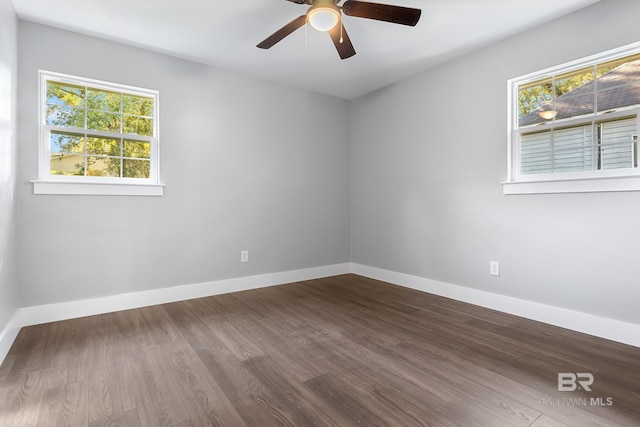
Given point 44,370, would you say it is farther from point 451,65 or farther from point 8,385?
point 451,65

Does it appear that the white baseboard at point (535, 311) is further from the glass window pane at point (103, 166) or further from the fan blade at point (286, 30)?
the glass window pane at point (103, 166)

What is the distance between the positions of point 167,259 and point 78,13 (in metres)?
2.24

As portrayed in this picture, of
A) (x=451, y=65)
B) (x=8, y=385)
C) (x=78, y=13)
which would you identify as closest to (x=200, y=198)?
(x=78, y=13)

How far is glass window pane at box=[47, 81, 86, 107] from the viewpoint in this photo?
2.77 metres

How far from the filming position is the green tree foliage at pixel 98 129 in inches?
110

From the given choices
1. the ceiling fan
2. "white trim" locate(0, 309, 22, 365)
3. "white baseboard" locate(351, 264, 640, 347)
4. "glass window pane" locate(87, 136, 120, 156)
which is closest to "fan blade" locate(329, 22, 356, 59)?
the ceiling fan

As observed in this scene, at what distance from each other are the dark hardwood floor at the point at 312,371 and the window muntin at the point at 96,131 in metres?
1.35

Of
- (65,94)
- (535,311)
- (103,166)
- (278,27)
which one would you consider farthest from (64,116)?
(535,311)

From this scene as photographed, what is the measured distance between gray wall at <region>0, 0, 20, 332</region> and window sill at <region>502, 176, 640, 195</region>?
13.0ft

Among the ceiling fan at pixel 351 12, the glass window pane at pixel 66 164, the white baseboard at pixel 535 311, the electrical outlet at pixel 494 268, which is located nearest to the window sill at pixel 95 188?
the glass window pane at pixel 66 164

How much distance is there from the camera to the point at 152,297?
3.14 meters

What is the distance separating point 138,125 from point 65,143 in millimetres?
629

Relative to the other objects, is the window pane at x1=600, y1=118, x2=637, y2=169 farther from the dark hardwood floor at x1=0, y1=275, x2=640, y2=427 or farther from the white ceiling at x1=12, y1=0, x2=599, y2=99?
the dark hardwood floor at x1=0, y1=275, x2=640, y2=427

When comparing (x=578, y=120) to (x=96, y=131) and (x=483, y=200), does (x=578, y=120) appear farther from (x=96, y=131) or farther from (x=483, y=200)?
(x=96, y=131)
